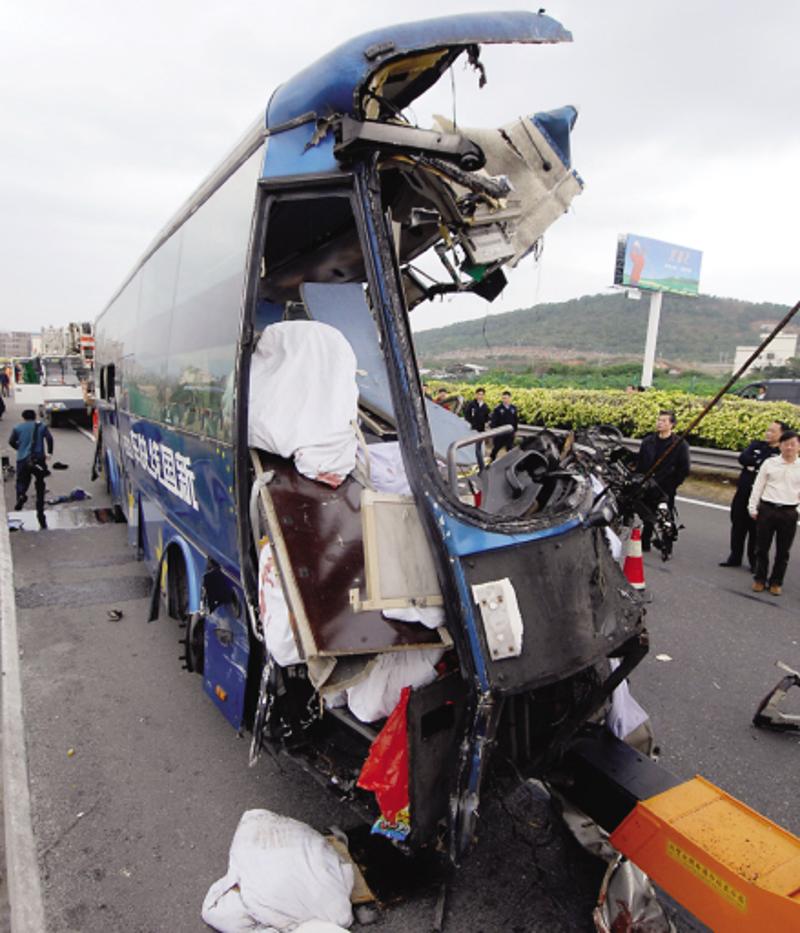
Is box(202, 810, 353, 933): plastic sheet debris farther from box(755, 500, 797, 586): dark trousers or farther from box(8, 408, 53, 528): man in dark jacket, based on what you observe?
box(8, 408, 53, 528): man in dark jacket

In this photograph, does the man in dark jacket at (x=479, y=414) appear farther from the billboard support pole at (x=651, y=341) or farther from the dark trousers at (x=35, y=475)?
the billboard support pole at (x=651, y=341)

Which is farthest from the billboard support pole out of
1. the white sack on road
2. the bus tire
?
the white sack on road

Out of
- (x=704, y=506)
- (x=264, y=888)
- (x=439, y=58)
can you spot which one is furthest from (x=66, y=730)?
(x=704, y=506)

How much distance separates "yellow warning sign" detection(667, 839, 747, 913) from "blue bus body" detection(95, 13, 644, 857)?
1.85 feet

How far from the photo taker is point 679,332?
235ft

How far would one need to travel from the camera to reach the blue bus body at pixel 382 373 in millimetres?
2250

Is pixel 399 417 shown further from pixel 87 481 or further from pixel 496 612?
pixel 87 481

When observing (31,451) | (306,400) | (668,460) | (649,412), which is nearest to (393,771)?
(306,400)

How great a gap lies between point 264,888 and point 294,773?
104 centimetres

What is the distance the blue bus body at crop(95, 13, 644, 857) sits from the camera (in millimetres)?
2250

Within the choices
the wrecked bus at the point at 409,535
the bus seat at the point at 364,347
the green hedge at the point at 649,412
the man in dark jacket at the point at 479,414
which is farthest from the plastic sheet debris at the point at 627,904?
the man in dark jacket at the point at 479,414

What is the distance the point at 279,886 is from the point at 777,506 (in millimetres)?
5862

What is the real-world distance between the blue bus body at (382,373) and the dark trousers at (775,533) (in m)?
3.86

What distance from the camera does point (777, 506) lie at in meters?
6.35
